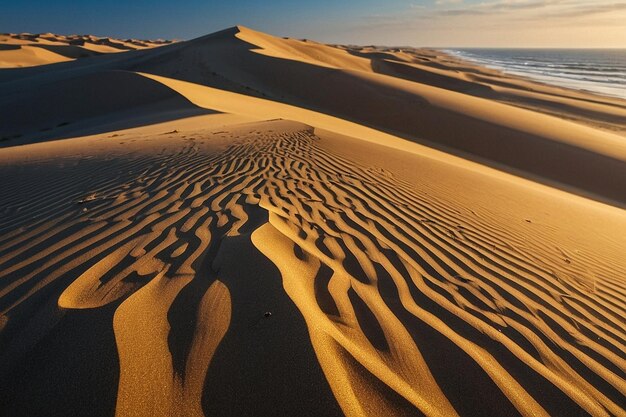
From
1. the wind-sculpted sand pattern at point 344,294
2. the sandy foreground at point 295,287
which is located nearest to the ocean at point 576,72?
the sandy foreground at point 295,287

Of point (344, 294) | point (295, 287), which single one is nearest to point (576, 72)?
point (344, 294)

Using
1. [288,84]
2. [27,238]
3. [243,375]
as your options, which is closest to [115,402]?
[243,375]

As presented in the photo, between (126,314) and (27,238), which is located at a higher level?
(126,314)

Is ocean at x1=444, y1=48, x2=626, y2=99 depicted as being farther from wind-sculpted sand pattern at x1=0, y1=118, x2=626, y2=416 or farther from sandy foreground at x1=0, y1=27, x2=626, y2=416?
wind-sculpted sand pattern at x1=0, y1=118, x2=626, y2=416

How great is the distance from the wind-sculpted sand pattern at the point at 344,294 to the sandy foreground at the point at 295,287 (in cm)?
1

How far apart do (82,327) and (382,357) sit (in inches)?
63.5

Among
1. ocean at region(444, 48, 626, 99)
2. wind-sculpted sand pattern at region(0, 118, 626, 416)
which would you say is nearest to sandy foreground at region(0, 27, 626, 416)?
wind-sculpted sand pattern at region(0, 118, 626, 416)

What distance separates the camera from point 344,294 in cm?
244

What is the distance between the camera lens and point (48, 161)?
6.11 meters

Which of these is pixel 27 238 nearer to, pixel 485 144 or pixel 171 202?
pixel 171 202

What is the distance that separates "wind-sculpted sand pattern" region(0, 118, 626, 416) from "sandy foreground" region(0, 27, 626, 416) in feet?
0.04

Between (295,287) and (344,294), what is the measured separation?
0.34m

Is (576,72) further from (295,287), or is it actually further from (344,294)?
(295,287)

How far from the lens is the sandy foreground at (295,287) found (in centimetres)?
170
